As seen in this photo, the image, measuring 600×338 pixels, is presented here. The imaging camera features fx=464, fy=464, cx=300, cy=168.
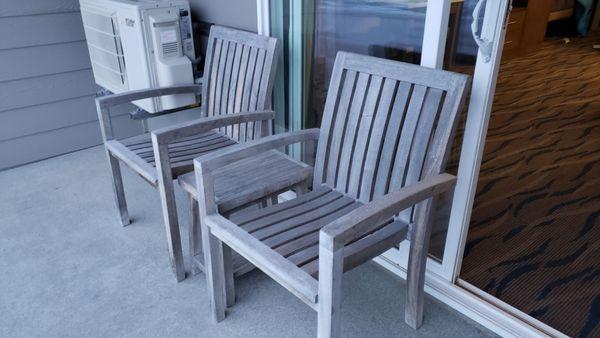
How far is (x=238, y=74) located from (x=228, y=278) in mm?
890

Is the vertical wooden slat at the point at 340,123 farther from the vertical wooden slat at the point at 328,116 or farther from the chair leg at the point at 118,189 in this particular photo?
the chair leg at the point at 118,189

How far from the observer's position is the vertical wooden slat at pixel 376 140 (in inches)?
59.7

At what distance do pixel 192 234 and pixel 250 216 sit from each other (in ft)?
1.58

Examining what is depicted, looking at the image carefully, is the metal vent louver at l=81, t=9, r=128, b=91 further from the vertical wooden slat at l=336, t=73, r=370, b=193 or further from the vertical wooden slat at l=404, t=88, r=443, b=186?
the vertical wooden slat at l=404, t=88, r=443, b=186

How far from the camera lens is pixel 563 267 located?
1873 mm

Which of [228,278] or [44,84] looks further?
[44,84]

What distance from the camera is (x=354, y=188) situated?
5.33ft

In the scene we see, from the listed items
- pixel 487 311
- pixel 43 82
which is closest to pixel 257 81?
pixel 487 311

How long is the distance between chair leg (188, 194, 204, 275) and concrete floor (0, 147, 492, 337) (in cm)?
7

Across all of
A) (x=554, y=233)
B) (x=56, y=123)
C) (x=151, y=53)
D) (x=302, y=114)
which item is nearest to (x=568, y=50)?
(x=554, y=233)

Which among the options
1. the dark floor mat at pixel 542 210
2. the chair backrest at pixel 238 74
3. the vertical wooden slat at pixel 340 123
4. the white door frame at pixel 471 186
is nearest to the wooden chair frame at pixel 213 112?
the chair backrest at pixel 238 74

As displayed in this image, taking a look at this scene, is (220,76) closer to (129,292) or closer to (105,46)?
(105,46)

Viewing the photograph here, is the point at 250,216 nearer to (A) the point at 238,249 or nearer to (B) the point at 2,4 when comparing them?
(A) the point at 238,249

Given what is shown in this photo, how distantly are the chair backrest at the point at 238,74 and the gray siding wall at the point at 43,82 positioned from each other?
1333mm
